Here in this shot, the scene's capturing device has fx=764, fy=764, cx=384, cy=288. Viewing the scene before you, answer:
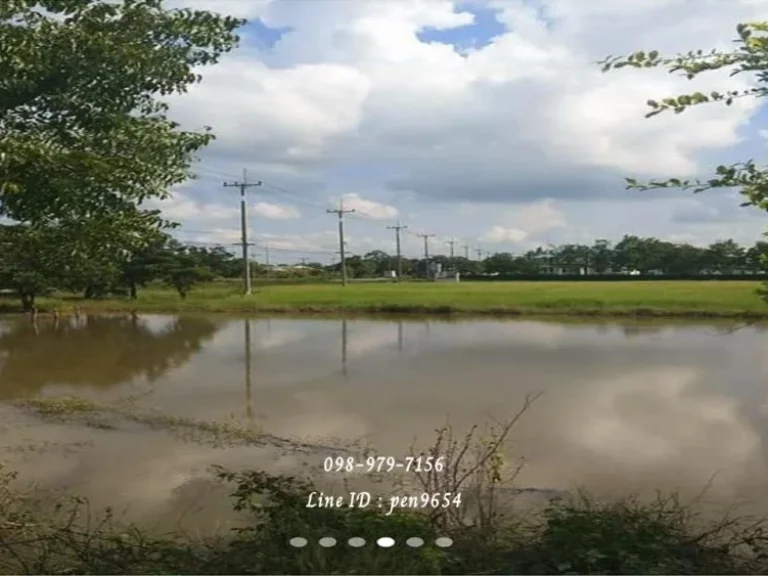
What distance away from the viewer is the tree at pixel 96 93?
2584 mm

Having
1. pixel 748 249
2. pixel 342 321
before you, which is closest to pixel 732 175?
pixel 748 249

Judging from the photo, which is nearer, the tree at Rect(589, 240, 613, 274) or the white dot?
the white dot

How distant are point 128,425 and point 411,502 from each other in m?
3.97

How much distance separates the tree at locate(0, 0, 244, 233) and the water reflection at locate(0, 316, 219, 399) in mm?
5876

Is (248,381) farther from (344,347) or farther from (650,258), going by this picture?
(650,258)

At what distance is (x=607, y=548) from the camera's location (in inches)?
79.4

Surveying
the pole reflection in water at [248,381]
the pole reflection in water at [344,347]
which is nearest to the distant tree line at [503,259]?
the pole reflection in water at [248,381]

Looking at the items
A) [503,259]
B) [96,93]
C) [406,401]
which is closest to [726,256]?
[96,93]

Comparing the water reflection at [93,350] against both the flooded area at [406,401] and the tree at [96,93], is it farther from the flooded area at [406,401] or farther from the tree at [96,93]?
the tree at [96,93]

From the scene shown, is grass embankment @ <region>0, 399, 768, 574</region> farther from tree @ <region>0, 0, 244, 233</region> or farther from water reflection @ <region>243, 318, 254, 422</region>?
water reflection @ <region>243, 318, 254, 422</region>

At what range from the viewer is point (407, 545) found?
201 cm

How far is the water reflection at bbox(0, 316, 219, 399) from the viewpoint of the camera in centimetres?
916

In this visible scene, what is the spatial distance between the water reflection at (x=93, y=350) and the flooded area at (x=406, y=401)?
66 mm

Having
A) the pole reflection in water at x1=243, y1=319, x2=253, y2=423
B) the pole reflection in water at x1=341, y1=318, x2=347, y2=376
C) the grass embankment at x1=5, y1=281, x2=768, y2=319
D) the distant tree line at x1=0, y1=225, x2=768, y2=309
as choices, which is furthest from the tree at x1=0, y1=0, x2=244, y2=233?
the grass embankment at x1=5, y1=281, x2=768, y2=319
